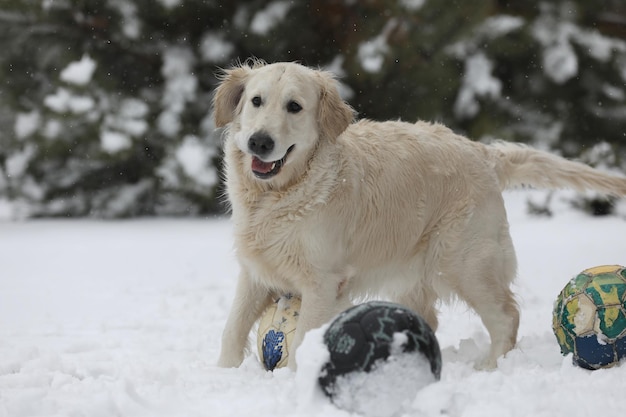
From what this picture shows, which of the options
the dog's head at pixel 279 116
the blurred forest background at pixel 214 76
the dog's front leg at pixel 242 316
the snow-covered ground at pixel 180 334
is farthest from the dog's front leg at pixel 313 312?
the blurred forest background at pixel 214 76

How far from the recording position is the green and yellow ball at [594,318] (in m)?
3.77

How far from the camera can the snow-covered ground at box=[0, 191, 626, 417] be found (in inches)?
121

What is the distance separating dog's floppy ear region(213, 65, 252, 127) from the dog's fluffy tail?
1.85 metres

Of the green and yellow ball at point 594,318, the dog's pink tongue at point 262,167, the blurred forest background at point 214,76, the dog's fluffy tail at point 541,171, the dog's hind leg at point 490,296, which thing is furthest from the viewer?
the blurred forest background at point 214,76

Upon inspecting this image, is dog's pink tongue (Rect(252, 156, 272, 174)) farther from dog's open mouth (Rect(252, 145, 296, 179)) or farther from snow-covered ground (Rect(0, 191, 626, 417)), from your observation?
snow-covered ground (Rect(0, 191, 626, 417))

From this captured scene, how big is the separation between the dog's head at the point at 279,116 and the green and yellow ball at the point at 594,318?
63.7 inches

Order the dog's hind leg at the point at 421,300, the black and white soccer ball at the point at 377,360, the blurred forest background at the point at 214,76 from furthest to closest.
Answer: the blurred forest background at the point at 214,76
the dog's hind leg at the point at 421,300
the black and white soccer ball at the point at 377,360

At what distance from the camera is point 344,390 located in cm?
296

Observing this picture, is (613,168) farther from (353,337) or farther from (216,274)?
(353,337)

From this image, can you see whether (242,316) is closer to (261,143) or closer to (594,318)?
(261,143)

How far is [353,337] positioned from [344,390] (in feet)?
0.74

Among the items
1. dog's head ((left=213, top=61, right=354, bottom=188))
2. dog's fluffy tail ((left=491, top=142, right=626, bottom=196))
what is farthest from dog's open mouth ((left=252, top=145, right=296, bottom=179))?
dog's fluffy tail ((left=491, top=142, right=626, bottom=196))

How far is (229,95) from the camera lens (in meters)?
4.53

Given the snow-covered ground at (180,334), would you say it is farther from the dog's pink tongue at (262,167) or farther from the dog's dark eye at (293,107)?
the dog's dark eye at (293,107)
